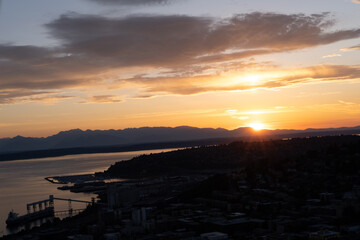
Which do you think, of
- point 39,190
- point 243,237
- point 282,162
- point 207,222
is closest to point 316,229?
point 243,237

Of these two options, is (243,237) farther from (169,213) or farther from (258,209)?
(169,213)

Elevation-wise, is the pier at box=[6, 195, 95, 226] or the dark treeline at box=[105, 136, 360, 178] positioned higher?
the dark treeline at box=[105, 136, 360, 178]

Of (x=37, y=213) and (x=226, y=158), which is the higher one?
(x=226, y=158)

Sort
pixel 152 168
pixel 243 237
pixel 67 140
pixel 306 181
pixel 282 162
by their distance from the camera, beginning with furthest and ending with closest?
1. pixel 67 140
2. pixel 152 168
3. pixel 282 162
4. pixel 306 181
5. pixel 243 237

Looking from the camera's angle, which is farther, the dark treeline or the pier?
the dark treeline

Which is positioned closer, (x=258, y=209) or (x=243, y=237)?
(x=243, y=237)

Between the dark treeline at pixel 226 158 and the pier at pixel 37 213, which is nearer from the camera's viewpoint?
the pier at pixel 37 213

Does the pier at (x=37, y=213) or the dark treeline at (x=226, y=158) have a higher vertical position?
the dark treeline at (x=226, y=158)

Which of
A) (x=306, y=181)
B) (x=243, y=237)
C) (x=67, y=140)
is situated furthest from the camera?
(x=67, y=140)

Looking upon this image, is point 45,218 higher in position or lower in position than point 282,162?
lower

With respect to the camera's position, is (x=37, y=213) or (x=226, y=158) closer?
(x=37, y=213)
